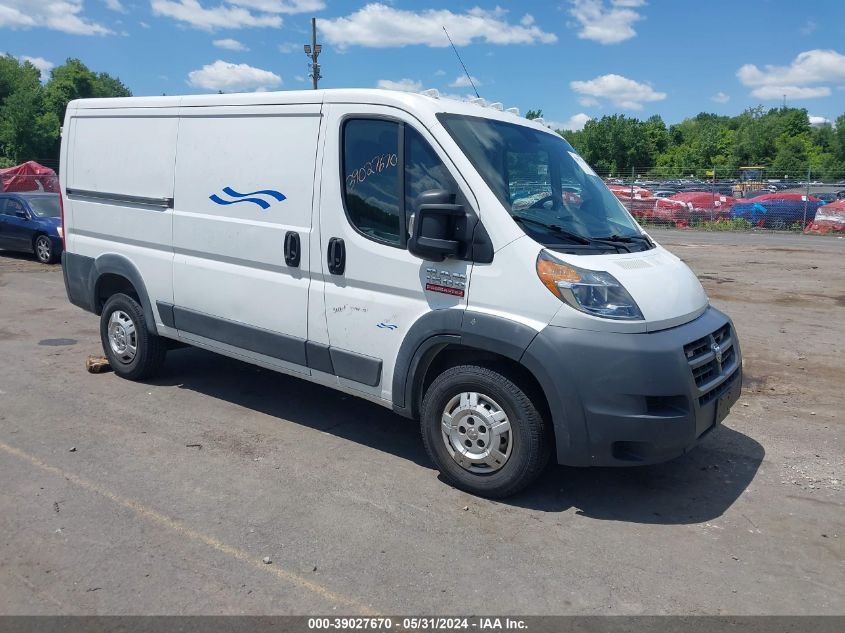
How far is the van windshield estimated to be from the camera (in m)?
4.38

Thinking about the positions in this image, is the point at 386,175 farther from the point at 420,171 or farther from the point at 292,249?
the point at 292,249

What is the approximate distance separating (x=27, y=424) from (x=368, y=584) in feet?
11.4

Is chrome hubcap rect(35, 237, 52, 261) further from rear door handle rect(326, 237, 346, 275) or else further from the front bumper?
the front bumper

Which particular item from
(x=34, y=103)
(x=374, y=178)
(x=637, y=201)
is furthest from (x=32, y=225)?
(x=34, y=103)

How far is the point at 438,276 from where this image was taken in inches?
173

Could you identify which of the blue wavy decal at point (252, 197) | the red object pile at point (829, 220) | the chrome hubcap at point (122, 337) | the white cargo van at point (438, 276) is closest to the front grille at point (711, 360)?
the white cargo van at point (438, 276)

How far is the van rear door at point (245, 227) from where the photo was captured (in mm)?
5070

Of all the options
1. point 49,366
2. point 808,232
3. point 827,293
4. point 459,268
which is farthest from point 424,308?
point 808,232

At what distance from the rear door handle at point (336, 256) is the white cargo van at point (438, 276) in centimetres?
1

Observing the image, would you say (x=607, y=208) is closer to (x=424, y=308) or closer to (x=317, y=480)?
(x=424, y=308)

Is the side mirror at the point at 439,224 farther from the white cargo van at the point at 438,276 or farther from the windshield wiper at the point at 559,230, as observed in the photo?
the windshield wiper at the point at 559,230

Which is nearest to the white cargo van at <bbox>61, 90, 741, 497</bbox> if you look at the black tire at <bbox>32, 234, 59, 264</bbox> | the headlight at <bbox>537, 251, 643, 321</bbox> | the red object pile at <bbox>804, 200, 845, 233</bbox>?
the headlight at <bbox>537, 251, 643, 321</bbox>

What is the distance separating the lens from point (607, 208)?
510 centimetres

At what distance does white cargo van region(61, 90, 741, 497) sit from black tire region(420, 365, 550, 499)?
0.01 m
